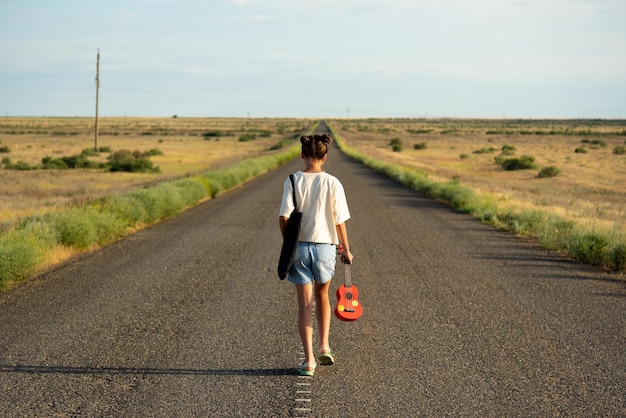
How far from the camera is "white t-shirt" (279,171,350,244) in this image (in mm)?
5672

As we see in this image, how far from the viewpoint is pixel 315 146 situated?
5629mm

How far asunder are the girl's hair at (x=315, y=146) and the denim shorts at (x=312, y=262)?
0.69 metres

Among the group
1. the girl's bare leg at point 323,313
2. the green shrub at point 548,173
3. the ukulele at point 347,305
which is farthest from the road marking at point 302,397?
the green shrub at point 548,173

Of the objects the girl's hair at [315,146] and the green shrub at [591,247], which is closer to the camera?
the girl's hair at [315,146]

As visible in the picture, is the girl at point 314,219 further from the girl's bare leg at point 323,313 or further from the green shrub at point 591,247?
the green shrub at point 591,247

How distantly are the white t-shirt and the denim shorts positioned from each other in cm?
5

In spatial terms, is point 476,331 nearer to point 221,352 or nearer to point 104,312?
point 221,352

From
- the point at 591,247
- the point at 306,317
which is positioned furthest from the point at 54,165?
the point at 306,317

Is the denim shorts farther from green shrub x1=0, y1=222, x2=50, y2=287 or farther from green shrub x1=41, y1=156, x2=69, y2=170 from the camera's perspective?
green shrub x1=41, y1=156, x2=69, y2=170

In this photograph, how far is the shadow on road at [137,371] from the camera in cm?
585

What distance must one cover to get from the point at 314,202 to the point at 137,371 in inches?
78.4

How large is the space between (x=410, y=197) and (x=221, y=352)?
733 inches

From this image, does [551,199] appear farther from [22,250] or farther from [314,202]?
[314,202]

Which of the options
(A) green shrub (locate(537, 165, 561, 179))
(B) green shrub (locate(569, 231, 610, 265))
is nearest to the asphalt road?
(B) green shrub (locate(569, 231, 610, 265))
